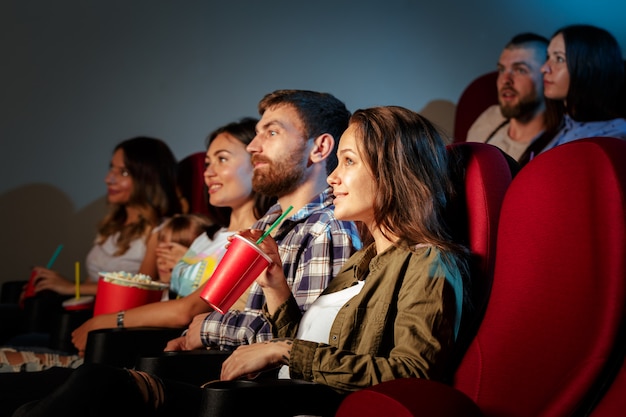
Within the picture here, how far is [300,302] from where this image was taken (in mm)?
1967

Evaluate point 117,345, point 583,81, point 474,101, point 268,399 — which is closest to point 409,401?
point 268,399

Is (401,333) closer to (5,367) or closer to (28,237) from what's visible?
(5,367)

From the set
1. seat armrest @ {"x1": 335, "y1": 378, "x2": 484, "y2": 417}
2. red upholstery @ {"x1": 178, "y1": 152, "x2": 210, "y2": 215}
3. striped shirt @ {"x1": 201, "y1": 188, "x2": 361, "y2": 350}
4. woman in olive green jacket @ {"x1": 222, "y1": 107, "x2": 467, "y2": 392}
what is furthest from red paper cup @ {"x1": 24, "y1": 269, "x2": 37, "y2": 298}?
seat armrest @ {"x1": 335, "y1": 378, "x2": 484, "y2": 417}

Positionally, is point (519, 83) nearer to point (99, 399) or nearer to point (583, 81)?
point (583, 81)

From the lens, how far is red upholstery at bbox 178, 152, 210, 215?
11.1 feet

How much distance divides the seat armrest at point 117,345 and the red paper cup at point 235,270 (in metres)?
0.59

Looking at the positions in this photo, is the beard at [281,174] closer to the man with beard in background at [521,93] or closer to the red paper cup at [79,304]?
the red paper cup at [79,304]

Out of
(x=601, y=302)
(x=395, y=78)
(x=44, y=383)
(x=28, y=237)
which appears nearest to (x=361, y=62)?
(x=395, y=78)

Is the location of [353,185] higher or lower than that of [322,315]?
higher

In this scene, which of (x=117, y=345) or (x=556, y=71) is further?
(x=556, y=71)

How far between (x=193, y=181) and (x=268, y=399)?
216cm

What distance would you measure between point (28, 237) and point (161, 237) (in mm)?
1131

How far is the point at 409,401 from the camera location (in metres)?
1.20

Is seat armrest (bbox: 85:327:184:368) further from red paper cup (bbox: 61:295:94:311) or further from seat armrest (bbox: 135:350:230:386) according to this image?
red paper cup (bbox: 61:295:94:311)
